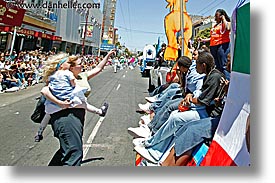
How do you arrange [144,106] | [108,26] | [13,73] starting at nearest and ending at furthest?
[108,26] → [144,106] → [13,73]

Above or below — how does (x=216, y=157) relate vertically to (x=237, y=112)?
below

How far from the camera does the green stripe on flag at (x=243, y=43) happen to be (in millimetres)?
2248

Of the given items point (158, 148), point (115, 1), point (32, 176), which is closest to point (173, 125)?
point (158, 148)

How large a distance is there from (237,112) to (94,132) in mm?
1641

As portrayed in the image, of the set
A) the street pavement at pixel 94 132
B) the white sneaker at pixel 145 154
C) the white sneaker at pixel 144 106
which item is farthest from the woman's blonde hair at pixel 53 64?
the white sneaker at pixel 144 106

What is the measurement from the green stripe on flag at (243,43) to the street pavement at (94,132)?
50.4 inches

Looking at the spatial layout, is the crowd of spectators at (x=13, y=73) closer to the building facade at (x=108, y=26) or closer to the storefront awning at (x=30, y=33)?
the storefront awning at (x=30, y=33)

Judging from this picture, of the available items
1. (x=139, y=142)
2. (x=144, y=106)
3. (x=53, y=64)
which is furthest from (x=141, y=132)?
(x=53, y=64)

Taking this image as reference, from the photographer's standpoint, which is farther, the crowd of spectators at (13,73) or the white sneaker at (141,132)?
the crowd of spectators at (13,73)

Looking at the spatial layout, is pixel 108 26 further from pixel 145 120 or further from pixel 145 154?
pixel 145 154

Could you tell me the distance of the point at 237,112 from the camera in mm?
2160

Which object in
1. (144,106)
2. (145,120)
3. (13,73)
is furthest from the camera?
(13,73)

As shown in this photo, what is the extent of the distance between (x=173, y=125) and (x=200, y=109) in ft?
0.88

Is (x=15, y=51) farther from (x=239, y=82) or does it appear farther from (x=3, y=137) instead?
(x=239, y=82)
